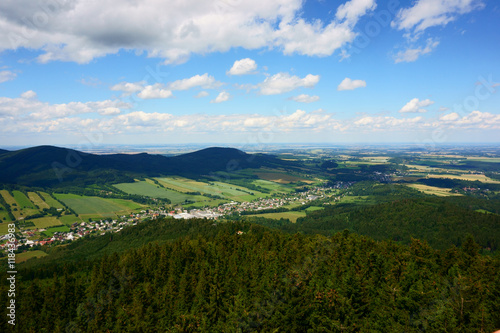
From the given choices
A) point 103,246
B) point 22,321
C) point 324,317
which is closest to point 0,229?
point 103,246

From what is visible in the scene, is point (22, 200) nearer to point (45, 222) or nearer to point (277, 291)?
point (45, 222)

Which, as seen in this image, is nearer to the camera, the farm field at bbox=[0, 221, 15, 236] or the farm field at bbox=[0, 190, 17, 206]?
the farm field at bbox=[0, 221, 15, 236]

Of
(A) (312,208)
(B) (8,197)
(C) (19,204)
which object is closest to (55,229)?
(C) (19,204)

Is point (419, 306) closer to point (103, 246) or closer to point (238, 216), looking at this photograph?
point (103, 246)

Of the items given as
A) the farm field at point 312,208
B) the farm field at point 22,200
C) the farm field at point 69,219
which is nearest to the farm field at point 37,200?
the farm field at point 22,200

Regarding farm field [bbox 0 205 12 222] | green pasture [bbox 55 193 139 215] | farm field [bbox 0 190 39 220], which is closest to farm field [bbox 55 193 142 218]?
green pasture [bbox 55 193 139 215]

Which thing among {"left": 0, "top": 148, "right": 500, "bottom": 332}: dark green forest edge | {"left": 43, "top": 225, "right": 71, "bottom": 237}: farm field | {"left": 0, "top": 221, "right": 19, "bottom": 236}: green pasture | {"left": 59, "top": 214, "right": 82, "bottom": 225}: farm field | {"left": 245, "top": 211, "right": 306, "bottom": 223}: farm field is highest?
{"left": 0, "top": 148, "right": 500, "bottom": 332}: dark green forest edge

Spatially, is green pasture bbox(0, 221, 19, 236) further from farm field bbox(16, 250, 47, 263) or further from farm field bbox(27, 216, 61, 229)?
farm field bbox(16, 250, 47, 263)

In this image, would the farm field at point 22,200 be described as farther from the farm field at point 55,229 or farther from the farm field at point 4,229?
the farm field at point 55,229
